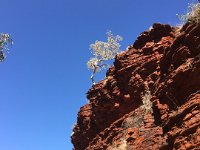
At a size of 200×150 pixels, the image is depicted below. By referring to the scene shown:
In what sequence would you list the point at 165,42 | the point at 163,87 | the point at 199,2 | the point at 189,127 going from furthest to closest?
the point at 165,42
the point at 199,2
the point at 163,87
the point at 189,127

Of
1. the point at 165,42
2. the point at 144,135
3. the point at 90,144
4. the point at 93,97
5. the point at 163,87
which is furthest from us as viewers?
the point at 93,97

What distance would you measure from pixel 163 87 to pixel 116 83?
14435mm

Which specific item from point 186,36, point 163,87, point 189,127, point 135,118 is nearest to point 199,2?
point 186,36

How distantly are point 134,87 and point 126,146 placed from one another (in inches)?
354

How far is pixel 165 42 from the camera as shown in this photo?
36750 mm

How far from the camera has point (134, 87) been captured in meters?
37.0

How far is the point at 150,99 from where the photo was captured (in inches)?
1095

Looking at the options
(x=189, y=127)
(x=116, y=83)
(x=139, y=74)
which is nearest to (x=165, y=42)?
(x=139, y=74)

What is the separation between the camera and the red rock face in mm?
22219

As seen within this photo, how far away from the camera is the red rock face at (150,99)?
2222 centimetres

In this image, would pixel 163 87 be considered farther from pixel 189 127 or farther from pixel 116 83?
pixel 116 83

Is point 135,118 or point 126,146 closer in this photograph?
point 126,146

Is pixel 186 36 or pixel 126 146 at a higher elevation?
pixel 186 36

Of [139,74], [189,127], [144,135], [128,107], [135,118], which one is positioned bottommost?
[189,127]
